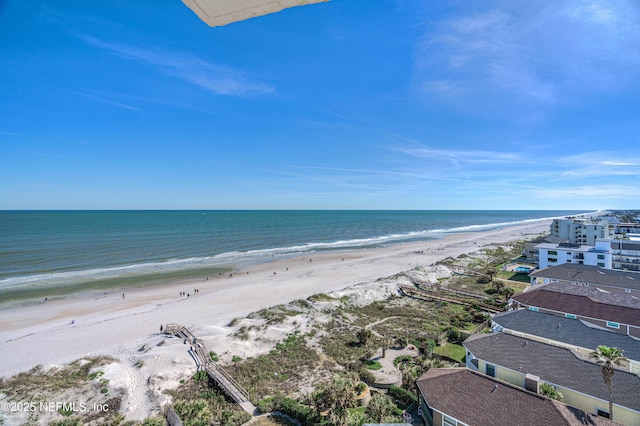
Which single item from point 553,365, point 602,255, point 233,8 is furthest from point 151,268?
point 602,255

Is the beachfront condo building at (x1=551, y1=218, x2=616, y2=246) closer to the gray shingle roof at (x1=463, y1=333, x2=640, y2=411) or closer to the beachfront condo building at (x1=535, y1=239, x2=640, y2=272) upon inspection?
the beachfront condo building at (x1=535, y1=239, x2=640, y2=272)

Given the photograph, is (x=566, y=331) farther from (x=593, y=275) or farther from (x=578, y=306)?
(x=593, y=275)

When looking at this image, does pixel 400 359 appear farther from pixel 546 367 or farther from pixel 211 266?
pixel 211 266

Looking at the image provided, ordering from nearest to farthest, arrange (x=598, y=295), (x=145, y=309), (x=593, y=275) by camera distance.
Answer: (x=598, y=295), (x=145, y=309), (x=593, y=275)

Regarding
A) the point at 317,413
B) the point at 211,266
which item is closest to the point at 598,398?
the point at 317,413

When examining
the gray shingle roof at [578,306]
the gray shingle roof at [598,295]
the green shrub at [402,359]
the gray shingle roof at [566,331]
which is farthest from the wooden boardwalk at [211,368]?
the gray shingle roof at [598,295]
